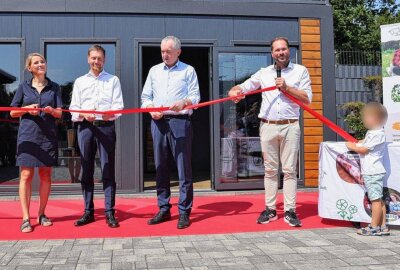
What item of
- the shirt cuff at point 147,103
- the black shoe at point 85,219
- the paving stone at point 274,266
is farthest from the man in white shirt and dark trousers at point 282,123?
the black shoe at point 85,219

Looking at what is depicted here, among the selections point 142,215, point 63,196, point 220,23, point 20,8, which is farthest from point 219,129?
point 20,8

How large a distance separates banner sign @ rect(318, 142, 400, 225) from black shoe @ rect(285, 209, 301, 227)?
0.29 m

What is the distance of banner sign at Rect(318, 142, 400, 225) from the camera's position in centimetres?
409

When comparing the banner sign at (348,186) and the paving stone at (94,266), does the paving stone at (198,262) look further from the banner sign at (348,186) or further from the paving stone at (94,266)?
the banner sign at (348,186)

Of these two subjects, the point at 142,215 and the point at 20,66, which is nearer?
the point at 142,215

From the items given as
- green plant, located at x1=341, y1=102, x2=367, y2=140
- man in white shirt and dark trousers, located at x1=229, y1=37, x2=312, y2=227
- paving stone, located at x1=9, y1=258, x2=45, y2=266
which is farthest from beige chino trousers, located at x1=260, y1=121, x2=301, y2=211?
green plant, located at x1=341, y1=102, x2=367, y2=140

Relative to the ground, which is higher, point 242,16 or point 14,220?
point 242,16

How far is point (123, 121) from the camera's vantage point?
6.22m

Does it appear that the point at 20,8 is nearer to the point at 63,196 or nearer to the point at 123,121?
the point at 123,121

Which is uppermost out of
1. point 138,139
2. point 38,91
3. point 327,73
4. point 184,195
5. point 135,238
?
point 327,73

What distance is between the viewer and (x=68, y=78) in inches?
252

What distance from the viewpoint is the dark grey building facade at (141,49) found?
20.2 ft

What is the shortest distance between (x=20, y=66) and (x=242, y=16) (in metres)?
3.34

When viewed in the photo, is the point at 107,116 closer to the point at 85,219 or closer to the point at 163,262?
the point at 85,219
